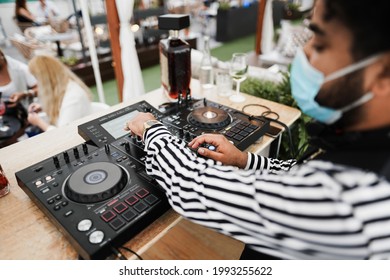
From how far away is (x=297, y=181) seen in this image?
49cm

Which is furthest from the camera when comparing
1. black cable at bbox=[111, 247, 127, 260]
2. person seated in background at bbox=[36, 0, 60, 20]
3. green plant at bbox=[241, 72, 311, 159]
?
person seated in background at bbox=[36, 0, 60, 20]

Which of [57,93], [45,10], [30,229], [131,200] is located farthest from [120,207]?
[45,10]

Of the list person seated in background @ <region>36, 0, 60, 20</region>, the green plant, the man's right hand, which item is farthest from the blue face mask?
person seated in background @ <region>36, 0, 60, 20</region>

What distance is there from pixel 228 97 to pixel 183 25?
1.41 ft

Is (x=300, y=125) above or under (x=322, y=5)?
under

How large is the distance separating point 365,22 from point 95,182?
0.64 m

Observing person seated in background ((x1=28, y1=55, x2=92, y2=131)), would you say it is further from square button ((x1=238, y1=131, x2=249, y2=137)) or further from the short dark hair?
the short dark hair

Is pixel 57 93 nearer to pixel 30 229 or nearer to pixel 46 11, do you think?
pixel 30 229

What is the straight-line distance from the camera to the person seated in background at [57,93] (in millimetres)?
1705

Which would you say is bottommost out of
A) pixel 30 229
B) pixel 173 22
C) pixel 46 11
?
pixel 46 11

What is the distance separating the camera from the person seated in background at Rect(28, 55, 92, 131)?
5.59 ft

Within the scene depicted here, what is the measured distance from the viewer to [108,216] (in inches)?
24.5
